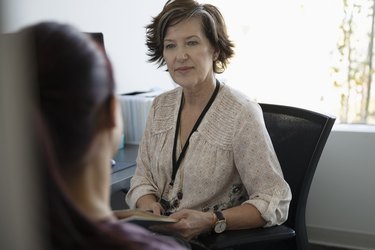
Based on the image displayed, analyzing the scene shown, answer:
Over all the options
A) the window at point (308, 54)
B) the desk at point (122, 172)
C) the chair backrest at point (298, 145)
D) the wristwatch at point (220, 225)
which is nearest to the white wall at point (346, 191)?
the window at point (308, 54)

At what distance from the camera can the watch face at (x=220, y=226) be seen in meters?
1.37

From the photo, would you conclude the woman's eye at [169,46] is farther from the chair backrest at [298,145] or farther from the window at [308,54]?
the window at [308,54]

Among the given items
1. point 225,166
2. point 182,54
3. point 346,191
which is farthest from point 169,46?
point 346,191

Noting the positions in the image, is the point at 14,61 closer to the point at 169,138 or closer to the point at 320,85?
the point at 169,138

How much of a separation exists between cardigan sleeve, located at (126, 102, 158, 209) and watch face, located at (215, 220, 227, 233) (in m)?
0.33

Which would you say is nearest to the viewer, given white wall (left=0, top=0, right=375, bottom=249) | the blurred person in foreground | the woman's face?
the blurred person in foreground

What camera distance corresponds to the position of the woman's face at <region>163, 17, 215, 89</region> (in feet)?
5.12

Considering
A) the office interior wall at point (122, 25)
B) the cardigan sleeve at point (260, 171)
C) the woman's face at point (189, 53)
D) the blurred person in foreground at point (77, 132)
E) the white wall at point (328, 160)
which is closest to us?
the blurred person in foreground at point (77, 132)

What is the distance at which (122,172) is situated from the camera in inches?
70.6

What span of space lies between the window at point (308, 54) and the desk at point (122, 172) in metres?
0.85

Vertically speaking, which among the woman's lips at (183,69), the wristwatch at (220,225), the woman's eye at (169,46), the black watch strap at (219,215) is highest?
the woman's eye at (169,46)

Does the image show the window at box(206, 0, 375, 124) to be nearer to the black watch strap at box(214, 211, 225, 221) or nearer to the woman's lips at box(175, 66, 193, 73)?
the woman's lips at box(175, 66, 193, 73)

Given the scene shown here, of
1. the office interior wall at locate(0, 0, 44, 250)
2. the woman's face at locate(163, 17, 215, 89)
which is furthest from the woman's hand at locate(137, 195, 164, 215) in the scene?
the office interior wall at locate(0, 0, 44, 250)

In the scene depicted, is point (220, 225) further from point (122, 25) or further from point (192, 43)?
point (122, 25)
